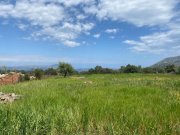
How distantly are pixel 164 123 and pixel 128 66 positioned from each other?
92733 millimetres

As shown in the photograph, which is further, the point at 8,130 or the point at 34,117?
the point at 34,117

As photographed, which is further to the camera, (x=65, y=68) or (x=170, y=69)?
(x=170, y=69)

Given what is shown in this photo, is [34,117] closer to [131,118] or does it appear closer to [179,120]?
[131,118]

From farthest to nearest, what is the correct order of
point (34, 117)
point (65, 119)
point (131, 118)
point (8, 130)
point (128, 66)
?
point (128, 66) → point (131, 118) → point (65, 119) → point (34, 117) → point (8, 130)

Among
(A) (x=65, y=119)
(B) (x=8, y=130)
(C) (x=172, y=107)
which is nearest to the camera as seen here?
(B) (x=8, y=130)

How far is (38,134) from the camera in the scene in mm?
6805

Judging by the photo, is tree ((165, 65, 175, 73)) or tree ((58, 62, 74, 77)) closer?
tree ((58, 62, 74, 77))

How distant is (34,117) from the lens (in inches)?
289

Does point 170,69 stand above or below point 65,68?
below

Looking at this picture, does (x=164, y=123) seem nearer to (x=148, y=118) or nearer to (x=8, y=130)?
(x=148, y=118)

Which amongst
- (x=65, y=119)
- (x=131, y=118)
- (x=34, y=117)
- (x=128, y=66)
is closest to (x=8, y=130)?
(x=34, y=117)

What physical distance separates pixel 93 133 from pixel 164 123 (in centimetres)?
207

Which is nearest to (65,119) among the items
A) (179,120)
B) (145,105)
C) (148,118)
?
(148,118)

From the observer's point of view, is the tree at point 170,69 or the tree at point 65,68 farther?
the tree at point 170,69
